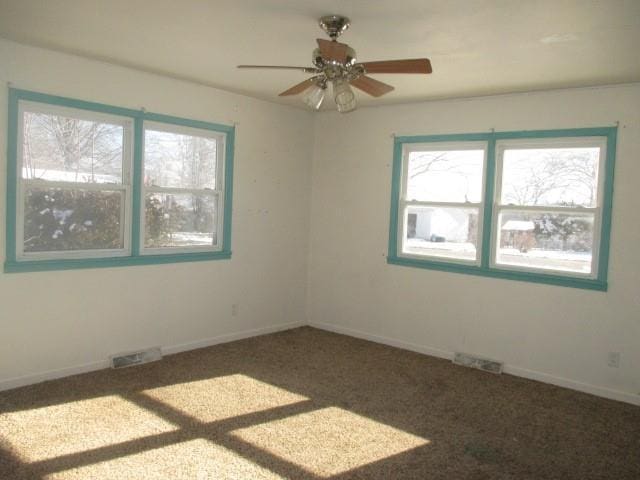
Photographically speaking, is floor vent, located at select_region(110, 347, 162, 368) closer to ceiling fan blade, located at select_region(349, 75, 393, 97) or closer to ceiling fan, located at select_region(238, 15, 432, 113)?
ceiling fan, located at select_region(238, 15, 432, 113)

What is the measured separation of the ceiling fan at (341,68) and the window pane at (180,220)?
1.97 m

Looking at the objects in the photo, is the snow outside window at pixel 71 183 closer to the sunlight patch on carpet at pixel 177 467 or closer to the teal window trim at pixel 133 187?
the teal window trim at pixel 133 187

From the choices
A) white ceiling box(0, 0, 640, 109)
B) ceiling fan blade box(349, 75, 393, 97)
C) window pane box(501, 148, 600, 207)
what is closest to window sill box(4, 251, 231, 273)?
white ceiling box(0, 0, 640, 109)

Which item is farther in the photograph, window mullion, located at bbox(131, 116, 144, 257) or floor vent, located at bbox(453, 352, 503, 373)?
floor vent, located at bbox(453, 352, 503, 373)

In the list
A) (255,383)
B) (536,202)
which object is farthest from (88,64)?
(536,202)

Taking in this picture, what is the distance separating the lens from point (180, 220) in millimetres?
4938

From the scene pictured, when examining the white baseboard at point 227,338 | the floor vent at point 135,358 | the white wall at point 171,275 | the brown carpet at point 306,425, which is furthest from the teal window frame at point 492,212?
the floor vent at point 135,358

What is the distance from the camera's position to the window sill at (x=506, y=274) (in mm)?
4306

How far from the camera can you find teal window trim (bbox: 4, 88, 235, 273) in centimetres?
375

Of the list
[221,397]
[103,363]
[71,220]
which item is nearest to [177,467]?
[221,397]

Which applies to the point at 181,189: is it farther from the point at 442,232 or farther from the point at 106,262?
the point at 442,232

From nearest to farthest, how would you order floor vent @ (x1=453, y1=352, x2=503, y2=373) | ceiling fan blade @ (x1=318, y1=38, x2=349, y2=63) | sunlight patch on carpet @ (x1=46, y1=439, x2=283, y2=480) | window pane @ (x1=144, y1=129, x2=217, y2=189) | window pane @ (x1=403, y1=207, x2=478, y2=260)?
1. ceiling fan blade @ (x1=318, y1=38, x2=349, y2=63)
2. sunlight patch on carpet @ (x1=46, y1=439, x2=283, y2=480)
3. window pane @ (x1=144, y1=129, x2=217, y2=189)
4. floor vent @ (x1=453, y1=352, x2=503, y2=373)
5. window pane @ (x1=403, y1=207, x2=478, y2=260)

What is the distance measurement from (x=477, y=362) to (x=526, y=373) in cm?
43

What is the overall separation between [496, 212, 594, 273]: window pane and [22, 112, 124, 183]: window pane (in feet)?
11.2
